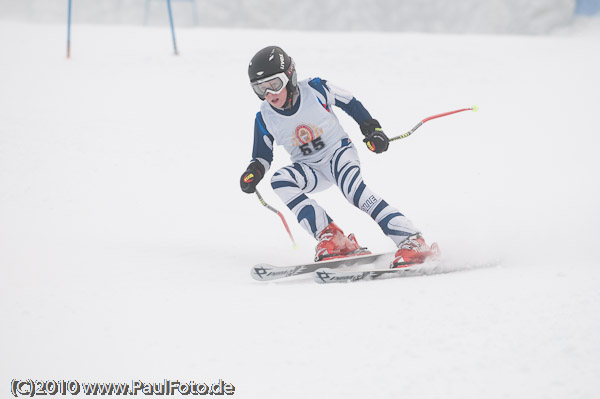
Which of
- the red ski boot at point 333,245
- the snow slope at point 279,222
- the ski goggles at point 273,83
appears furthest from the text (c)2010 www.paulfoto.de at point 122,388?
the ski goggles at point 273,83

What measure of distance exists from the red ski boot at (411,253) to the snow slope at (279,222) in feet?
1.04

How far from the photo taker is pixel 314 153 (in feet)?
13.4

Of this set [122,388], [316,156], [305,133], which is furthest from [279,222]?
[122,388]

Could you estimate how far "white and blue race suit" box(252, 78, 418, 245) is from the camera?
3.92 metres

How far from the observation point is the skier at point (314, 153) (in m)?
3.78

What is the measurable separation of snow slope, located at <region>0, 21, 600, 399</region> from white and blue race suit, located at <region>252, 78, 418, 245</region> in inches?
22.0

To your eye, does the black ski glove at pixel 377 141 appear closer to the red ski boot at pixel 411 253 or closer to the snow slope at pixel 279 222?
the red ski boot at pixel 411 253

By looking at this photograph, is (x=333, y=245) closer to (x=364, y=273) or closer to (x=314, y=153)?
(x=364, y=273)

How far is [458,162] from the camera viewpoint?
23.5 ft

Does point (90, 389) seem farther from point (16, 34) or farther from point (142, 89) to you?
point (16, 34)

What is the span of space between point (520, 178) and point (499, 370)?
478 centimetres

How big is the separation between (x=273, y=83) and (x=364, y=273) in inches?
51.2

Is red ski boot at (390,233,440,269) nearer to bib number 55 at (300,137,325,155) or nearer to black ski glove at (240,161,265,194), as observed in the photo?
bib number 55 at (300,137,325,155)

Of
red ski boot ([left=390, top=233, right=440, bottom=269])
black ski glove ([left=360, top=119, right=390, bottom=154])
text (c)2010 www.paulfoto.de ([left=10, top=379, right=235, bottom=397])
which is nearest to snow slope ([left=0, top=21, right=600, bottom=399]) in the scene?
text (c)2010 www.paulfoto.de ([left=10, top=379, right=235, bottom=397])
